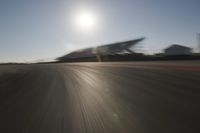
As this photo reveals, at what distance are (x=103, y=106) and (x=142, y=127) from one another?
5.42 ft

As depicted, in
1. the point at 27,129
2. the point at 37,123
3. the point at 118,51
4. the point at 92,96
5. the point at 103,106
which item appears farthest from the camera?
the point at 118,51

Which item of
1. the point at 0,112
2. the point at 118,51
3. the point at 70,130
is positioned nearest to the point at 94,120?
the point at 70,130

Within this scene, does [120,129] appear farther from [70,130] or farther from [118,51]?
[118,51]

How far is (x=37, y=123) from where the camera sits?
164 inches

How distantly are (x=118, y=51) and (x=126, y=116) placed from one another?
69298 mm

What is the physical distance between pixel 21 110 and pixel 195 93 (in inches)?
166

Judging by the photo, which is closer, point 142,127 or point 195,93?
point 142,127

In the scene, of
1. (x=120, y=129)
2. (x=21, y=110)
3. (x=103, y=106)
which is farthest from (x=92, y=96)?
(x=120, y=129)

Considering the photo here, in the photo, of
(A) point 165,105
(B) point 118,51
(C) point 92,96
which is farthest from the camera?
(B) point 118,51

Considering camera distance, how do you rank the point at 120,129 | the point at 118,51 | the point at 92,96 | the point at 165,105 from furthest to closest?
1. the point at 118,51
2. the point at 92,96
3. the point at 165,105
4. the point at 120,129

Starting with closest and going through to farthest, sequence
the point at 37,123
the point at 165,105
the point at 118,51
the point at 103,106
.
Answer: the point at 37,123 < the point at 165,105 < the point at 103,106 < the point at 118,51

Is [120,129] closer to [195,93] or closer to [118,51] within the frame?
[195,93]

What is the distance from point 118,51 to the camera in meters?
73.0

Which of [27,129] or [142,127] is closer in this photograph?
[142,127]
